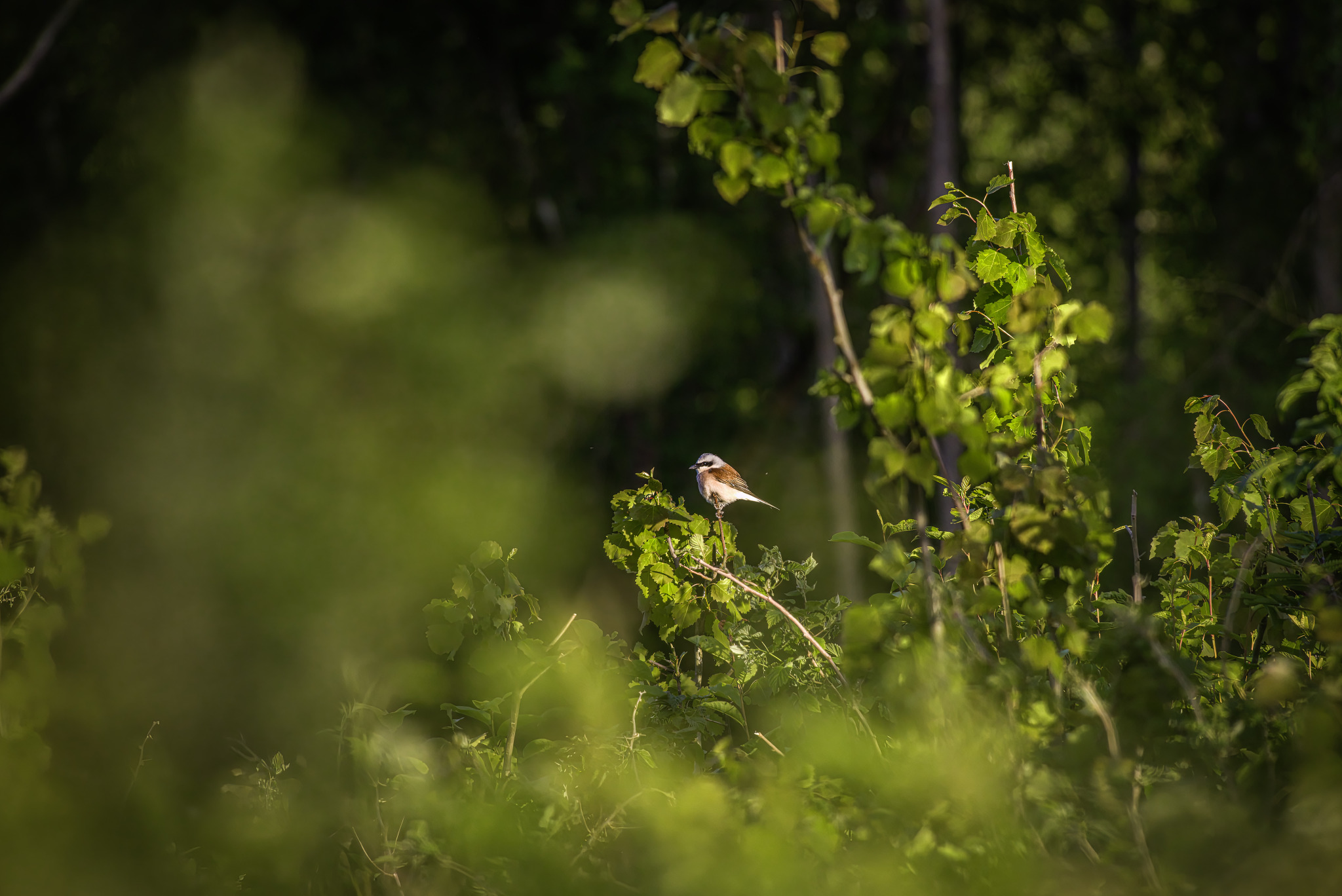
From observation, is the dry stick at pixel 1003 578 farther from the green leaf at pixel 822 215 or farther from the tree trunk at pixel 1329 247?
the tree trunk at pixel 1329 247

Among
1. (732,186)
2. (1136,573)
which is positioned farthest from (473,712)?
(1136,573)

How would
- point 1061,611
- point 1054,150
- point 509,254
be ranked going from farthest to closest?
1. point 1054,150
2. point 509,254
3. point 1061,611

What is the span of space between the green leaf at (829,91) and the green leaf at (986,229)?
64cm

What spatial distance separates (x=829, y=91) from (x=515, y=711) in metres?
1.58

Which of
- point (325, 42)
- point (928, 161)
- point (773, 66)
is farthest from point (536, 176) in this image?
point (773, 66)

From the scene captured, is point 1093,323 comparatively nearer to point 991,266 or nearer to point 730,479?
point 991,266

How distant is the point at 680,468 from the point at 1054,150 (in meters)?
10.4

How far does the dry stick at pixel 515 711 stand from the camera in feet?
8.34

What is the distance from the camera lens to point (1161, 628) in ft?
8.80

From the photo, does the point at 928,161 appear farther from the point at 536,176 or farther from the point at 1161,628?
the point at 1161,628

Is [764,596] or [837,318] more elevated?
[837,318]

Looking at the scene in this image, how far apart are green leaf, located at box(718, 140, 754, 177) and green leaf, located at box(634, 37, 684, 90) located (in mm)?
180

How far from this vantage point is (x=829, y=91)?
2062 mm

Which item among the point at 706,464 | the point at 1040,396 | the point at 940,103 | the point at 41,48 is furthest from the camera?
the point at 940,103
